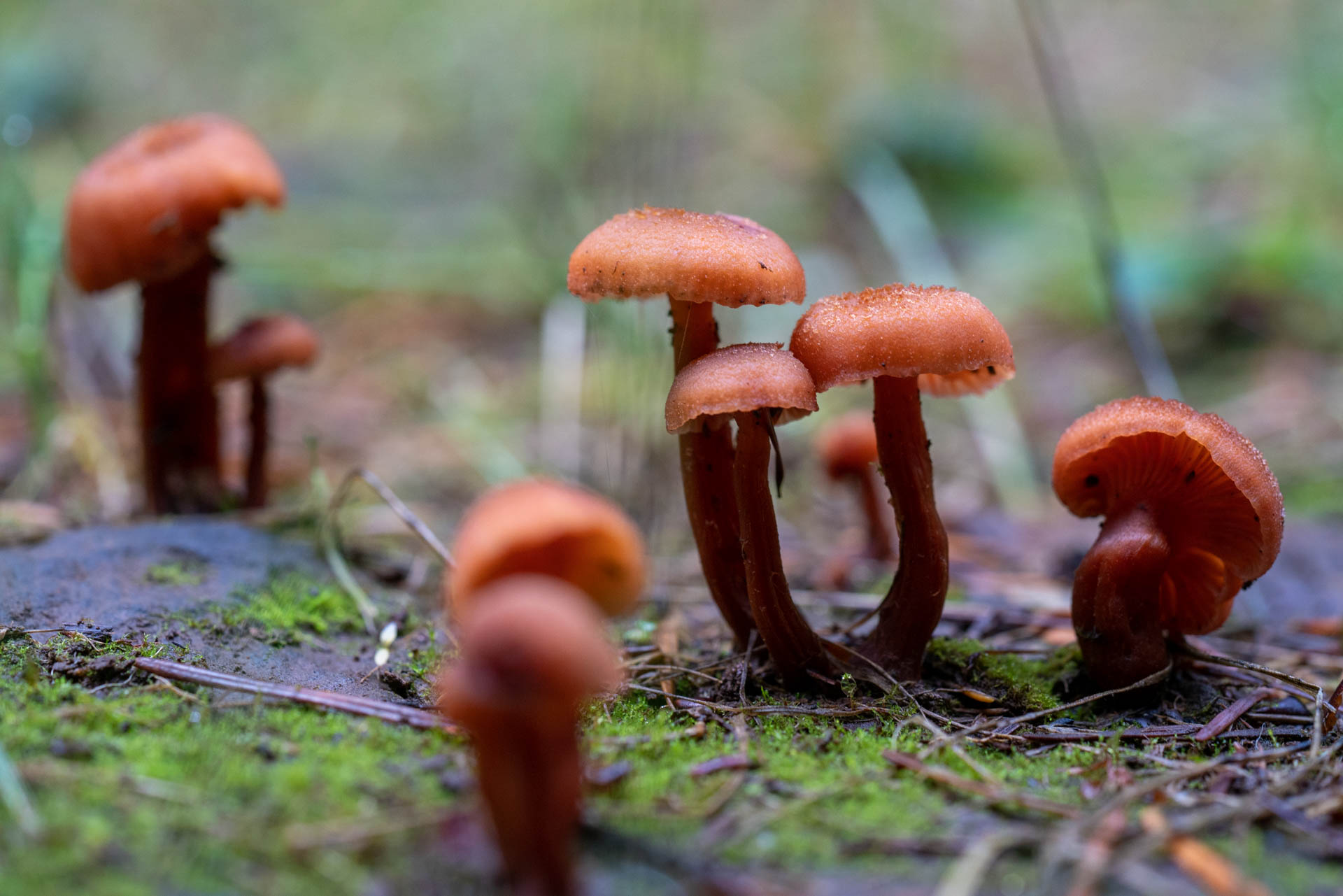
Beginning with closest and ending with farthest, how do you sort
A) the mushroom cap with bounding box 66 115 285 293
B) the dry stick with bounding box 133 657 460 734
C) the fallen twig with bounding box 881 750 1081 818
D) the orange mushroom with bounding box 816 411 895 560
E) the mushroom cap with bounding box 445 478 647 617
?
the mushroom cap with bounding box 445 478 647 617, the fallen twig with bounding box 881 750 1081 818, the dry stick with bounding box 133 657 460 734, the mushroom cap with bounding box 66 115 285 293, the orange mushroom with bounding box 816 411 895 560

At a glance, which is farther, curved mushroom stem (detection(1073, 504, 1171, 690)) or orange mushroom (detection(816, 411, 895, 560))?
orange mushroom (detection(816, 411, 895, 560))

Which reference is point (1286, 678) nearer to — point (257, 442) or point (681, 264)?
point (681, 264)

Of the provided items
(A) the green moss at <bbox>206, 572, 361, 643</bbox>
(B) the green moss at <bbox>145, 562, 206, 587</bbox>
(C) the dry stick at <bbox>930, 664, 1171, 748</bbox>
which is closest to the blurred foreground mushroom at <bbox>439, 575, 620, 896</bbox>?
(C) the dry stick at <bbox>930, 664, 1171, 748</bbox>

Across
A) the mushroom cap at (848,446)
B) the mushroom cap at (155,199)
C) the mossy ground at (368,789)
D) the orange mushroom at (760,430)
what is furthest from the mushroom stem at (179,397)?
the mushroom cap at (848,446)

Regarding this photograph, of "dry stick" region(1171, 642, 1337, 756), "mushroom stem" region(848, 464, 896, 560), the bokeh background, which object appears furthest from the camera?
the bokeh background

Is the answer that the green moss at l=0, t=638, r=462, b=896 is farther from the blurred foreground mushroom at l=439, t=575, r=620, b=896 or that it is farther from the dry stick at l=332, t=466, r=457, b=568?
the dry stick at l=332, t=466, r=457, b=568

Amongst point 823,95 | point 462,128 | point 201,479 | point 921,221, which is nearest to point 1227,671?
point 201,479
